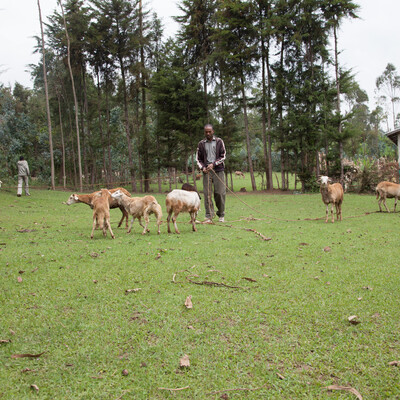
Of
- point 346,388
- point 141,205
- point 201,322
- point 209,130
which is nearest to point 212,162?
point 209,130

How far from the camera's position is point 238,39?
80.0 ft

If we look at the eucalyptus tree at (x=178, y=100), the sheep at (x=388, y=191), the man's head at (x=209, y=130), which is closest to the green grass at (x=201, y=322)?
the man's head at (x=209, y=130)

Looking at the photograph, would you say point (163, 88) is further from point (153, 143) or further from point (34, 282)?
point (34, 282)

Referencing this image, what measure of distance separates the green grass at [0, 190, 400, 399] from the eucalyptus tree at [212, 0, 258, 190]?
21439 millimetres

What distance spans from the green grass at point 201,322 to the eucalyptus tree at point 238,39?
21.4m

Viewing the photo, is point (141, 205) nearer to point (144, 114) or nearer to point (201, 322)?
point (201, 322)

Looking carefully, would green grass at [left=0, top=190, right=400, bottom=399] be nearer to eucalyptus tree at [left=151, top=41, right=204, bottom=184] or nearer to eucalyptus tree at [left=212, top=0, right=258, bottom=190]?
eucalyptus tree at [left=151, top=41, right=204, bottom=184]

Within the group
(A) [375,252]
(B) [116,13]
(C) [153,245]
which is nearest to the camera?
(A) [375,252]

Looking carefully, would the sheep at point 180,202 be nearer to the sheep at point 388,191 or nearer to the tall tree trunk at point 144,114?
the sheep at point 388,191

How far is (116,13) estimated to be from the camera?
2567cm

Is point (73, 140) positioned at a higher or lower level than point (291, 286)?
higher

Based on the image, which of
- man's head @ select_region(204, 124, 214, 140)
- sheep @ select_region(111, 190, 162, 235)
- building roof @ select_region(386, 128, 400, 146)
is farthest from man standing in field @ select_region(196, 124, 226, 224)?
building roof @ select_region(386, 128, 400, 146)

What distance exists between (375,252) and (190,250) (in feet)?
10.3

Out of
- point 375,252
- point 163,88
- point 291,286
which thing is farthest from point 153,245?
point 163,88
